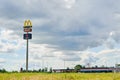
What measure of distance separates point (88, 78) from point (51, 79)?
24.2ft

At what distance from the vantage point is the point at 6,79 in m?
59.5

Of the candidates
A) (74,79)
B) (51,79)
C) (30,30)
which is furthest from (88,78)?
(30,30)

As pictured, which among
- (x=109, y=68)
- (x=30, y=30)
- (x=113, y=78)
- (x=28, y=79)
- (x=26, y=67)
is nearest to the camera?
(x=28, y=79)

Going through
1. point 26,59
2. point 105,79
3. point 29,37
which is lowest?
point 105,79

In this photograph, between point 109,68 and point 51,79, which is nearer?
point 51,79

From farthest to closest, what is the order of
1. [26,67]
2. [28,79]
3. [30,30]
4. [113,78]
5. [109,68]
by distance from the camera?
[109,68] → [30,30] → [26,67] → [113,78] → [28,79]

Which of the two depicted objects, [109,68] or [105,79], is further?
[109,68]

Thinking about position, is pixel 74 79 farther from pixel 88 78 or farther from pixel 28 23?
pixel 28 23

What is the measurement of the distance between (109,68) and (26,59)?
47191mm

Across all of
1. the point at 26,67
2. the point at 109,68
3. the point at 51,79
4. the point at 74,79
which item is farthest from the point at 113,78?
the point at 109,68

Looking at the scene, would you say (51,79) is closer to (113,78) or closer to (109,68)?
(113,78)

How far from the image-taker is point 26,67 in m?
131

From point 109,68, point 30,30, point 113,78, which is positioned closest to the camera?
point 113,78

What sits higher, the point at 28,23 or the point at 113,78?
the point at 28,23
